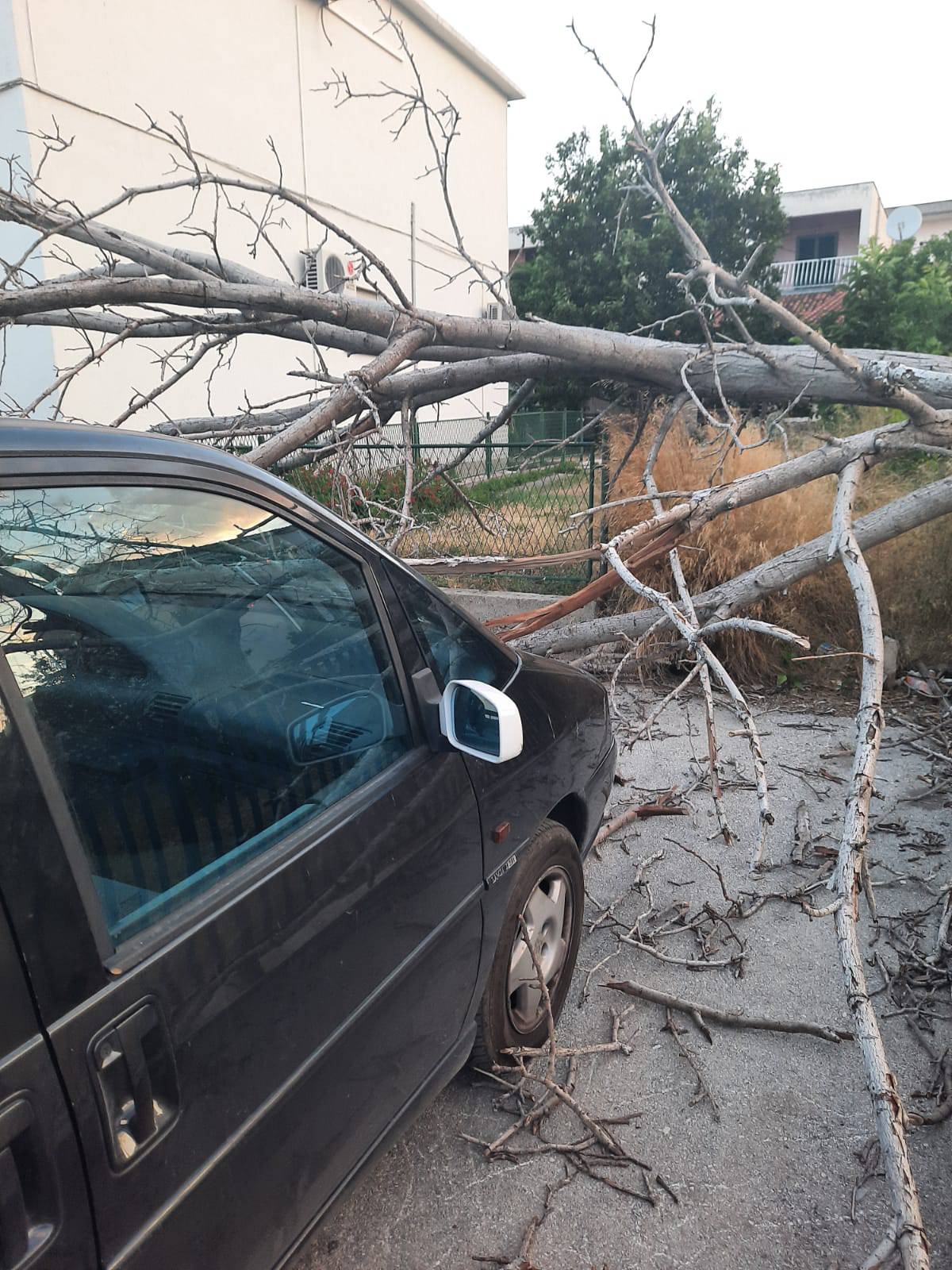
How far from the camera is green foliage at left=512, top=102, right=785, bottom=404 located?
1794 centimetres

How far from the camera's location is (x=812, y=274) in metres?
31.7

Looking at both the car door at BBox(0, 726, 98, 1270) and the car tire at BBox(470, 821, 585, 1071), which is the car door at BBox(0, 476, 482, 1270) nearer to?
the car door at BBox(0, 726, 98, 1270)

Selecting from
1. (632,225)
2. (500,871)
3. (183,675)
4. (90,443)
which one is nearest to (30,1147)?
(183,675)

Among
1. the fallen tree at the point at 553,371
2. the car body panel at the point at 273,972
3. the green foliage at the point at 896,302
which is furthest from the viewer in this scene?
the green foliage at the point at 896,302

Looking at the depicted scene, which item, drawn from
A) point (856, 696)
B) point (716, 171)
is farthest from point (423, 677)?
point (716, 171)

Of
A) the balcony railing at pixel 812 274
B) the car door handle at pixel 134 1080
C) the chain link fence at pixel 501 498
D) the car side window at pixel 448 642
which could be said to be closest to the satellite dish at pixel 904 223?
the chain link fence at pixel 501 498

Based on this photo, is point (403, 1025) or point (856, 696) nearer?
point (403, 1025)

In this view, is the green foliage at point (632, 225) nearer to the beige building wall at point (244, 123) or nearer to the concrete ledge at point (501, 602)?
the beige building wall at point (244, 123)

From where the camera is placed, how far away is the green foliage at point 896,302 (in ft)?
42.5

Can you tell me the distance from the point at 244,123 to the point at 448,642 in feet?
40.0

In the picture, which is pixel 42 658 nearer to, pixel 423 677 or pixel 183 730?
pixel 183 730

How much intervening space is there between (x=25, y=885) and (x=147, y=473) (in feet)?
2.31

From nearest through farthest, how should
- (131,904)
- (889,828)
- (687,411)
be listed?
(131,904) → (889,828) → (687,411)

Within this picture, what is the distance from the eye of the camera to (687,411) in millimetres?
7641
